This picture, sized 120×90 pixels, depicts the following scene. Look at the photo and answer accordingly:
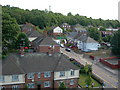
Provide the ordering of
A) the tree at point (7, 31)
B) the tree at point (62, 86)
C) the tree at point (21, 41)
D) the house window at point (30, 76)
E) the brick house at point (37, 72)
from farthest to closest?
the tree at point (21, 41)
the tree at point (7, 31)
the house window at point (30, 76)
the tree at point (62, 86)
the brick house at point (37, 72)

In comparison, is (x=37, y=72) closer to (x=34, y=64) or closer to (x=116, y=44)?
(x=34, y=64)

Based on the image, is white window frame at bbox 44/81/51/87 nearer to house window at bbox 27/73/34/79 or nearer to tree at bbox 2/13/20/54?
house window at bbox 27/73/34/79

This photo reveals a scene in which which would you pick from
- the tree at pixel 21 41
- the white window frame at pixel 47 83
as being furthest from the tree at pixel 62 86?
the tree at pixel 21 41

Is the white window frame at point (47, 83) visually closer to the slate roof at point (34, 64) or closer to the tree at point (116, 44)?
the slate roof at point (34, 64)

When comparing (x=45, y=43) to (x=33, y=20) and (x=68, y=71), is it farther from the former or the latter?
(x=33, y=20)

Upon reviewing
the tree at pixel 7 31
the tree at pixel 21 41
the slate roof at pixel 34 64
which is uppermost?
the tree at pixel 7 31

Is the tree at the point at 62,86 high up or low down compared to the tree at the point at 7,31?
down

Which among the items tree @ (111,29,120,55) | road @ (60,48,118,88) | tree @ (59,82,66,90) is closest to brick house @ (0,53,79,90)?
tree @ (59,82,66,90)
